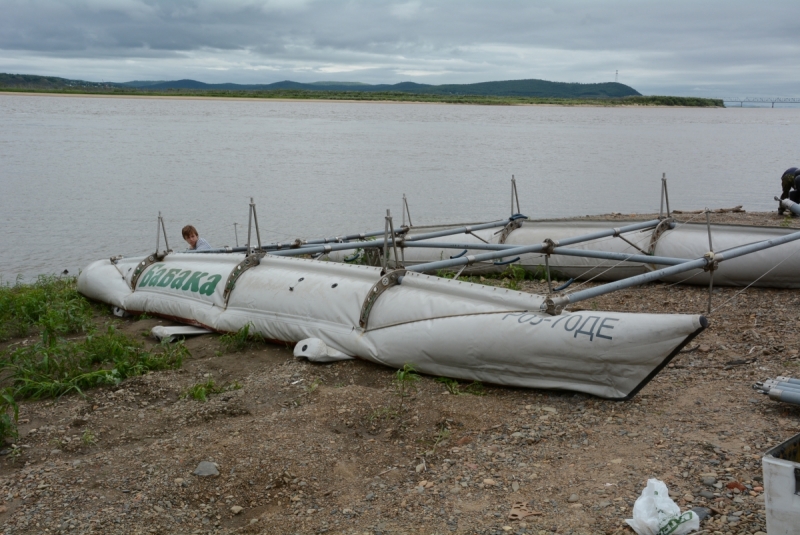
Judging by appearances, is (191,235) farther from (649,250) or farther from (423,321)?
(649,250)

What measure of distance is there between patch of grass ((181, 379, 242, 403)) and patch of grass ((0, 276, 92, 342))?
8.66ft

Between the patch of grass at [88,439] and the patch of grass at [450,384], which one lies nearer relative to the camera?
the patch of grass at [88,439]

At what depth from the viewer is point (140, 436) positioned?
6809mm

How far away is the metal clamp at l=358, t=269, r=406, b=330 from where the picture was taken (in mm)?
8461

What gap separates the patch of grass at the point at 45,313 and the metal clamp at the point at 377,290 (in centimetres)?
386

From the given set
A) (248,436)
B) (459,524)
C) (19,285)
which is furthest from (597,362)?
(19,285)

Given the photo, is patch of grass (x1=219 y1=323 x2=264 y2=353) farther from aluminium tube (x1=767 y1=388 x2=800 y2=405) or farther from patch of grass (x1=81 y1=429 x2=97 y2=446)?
aluminium tube (x1=767 y1=388 x2=800 y2=405)

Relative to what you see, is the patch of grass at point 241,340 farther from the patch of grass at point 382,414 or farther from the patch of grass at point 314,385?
the patch of grass at point 382,414

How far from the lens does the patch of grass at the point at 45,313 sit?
10.5m

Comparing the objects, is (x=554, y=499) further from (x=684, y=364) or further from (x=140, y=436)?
(x=140, y=436)

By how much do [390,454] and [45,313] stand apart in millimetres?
7257

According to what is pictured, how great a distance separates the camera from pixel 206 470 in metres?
5.86

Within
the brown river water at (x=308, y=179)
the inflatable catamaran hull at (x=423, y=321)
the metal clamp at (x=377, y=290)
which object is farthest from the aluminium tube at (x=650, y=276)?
the brown river water at (x=308, y=179)

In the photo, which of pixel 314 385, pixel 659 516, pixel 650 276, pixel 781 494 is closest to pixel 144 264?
pixel 314 385
